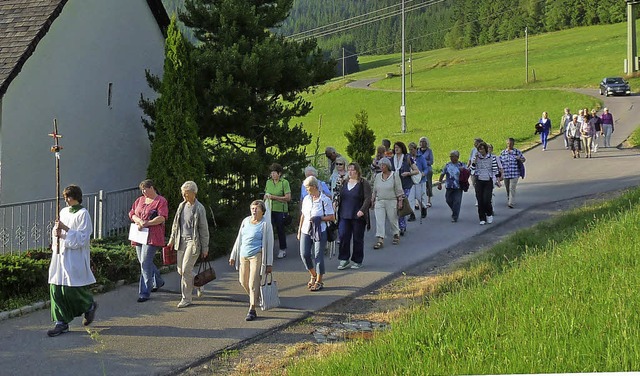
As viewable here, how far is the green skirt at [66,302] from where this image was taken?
30.6 feet

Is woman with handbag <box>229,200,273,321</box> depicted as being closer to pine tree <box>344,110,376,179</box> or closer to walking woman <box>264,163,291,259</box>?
walking woman <box>264,163,291,259</box>

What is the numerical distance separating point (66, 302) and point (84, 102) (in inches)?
301

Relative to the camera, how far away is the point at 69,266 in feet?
30.8

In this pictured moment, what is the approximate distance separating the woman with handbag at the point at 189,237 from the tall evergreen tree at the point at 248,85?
5767mm

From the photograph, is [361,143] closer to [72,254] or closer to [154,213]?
[154,213]

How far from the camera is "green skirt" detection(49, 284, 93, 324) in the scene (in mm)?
9320

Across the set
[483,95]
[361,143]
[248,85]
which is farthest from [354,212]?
[483,95]

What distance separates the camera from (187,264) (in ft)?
35.1

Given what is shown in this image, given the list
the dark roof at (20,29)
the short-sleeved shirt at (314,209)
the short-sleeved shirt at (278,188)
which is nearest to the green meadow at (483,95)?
the short-sleeved shirt at (278,188)

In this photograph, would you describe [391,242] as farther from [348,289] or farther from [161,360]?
[161,360]

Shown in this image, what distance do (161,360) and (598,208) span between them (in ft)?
37.5

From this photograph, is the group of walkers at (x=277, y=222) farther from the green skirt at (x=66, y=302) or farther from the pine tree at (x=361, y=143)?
the pine tree at (x=361, y=143)

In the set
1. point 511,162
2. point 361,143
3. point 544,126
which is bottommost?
point 511,162

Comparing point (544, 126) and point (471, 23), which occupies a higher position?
point (471, 23)
